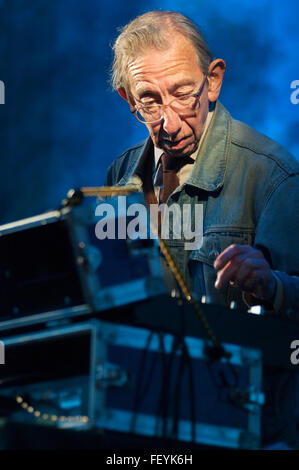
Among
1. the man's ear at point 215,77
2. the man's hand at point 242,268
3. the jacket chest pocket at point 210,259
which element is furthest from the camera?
the man's ear at point 215,77

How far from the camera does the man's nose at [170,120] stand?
9.60ft

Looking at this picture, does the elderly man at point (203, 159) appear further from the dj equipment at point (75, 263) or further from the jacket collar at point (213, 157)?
the dj equipment at point (75, 263)

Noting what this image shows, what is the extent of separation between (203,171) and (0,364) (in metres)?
1.24

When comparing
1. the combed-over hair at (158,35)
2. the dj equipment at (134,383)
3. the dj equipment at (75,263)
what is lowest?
the dj equipment at (134,383)

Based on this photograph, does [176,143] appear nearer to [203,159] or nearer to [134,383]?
[203,159]

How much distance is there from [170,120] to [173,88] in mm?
111

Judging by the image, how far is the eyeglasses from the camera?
292cm

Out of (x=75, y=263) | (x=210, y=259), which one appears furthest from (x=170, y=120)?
(x=75, y=263)

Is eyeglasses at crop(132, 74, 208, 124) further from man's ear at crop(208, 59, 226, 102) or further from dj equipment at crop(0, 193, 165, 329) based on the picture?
dj equipment at crop(0, 193, 165, 329)

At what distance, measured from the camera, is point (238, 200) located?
2.85m

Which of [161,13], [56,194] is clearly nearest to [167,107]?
[161,13]

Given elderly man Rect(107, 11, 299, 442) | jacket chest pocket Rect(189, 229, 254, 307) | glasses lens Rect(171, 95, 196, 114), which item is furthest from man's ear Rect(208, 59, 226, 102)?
jacket chest pocket Rect(189, 229, 254, 307)

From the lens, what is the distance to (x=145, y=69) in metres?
2.98

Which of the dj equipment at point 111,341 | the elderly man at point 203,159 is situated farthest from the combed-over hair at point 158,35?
the dj equipment at point 111,341
